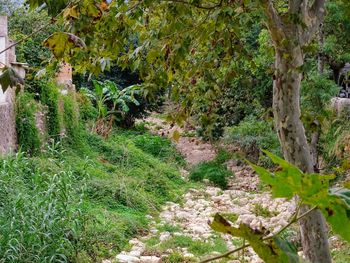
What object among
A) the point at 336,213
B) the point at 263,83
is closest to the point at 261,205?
the point at 263,83

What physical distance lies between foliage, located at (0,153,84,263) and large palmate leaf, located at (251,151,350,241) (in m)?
3.52

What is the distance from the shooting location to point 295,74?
2.36 meters

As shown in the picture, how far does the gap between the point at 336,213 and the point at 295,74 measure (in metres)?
1.94

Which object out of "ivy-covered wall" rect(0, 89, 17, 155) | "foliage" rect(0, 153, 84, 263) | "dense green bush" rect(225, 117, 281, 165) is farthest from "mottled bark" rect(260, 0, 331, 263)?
"dense green bush" rect(225, 117, 281, 165)

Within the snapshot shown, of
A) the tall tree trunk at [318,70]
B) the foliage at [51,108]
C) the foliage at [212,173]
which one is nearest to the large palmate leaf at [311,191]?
the tall tree trunk at [318,70]

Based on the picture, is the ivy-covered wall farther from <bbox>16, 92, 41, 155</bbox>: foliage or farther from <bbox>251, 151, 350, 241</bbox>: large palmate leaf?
<bbox>251, 151, 350, 241</bbox>: large palmate leaf

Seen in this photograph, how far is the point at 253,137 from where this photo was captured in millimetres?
9047

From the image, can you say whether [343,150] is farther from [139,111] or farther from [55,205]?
[139,111]

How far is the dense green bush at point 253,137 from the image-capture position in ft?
28.2

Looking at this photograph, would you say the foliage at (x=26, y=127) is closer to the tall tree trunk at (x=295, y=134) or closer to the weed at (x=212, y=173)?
the weed at (x=212, y=173)

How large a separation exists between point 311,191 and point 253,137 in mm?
8668

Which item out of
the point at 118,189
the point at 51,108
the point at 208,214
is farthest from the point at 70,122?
the point at 208,214

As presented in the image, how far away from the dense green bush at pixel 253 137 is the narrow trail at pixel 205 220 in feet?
1.24

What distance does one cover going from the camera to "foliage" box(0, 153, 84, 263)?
155 inches
